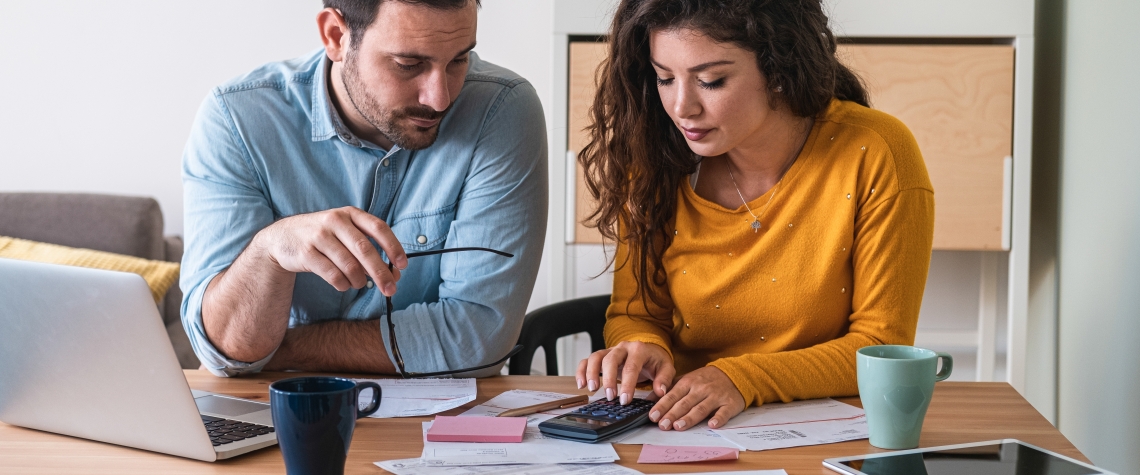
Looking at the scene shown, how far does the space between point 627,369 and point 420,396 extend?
0.80 feet

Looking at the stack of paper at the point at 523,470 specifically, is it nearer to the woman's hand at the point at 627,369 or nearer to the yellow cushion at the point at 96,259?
the woman's hand at the point at 627,369

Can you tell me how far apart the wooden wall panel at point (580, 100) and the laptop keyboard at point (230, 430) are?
1.24m

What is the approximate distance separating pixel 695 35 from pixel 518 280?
439mm

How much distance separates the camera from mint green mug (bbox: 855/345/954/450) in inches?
34.2

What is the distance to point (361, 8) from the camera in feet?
4.41

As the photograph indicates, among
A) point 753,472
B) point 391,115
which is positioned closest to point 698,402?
point 753,472

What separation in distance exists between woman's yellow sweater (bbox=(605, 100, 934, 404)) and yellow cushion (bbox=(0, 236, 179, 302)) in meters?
1.30

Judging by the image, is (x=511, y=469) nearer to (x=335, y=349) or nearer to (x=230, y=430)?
(x=230, y=430)

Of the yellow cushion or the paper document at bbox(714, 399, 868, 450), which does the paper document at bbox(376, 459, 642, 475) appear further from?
the yellow cushion

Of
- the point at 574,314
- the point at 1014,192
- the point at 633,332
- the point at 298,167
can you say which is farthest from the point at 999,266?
the point at 298,167

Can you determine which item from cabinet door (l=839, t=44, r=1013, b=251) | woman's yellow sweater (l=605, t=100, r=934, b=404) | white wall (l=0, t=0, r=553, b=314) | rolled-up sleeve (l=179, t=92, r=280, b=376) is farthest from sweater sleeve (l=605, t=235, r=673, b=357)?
white wall (l=0, t=0, r=553, b=314)

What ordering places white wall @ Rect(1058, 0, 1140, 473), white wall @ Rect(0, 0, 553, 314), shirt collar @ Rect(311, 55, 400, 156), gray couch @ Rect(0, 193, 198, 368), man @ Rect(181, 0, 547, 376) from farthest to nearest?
white wall @ Rect(0, 0, 553, 314), gray couch @ Rect(0, 193, 198, 368), white wall @ Rect(1058, 0, 1140, 473), shirt collar @ Rect(311, 55, 400, 156), man @ Rect(181, 0, 547, 376)

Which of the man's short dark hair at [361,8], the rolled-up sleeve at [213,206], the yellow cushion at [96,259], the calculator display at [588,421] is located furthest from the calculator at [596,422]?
the yellow cushion at [96,259]

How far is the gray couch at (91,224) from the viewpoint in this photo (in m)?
2.30
